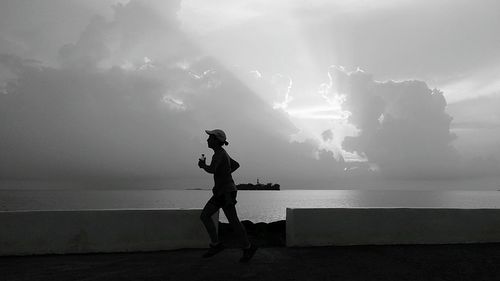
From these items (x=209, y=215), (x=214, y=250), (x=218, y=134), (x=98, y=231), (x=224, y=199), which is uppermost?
(x=218, y=134)

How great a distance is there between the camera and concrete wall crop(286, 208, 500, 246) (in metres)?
6.81

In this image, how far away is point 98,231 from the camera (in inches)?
255

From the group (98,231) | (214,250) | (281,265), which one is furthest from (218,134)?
(98,231)

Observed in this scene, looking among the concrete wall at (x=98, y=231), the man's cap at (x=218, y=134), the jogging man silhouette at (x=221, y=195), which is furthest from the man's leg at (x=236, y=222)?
the concrete wall at (x=98, y=231)

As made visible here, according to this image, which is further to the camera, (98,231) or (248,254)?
(98,231)

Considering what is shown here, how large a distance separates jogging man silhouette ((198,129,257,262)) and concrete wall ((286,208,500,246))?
1.27m

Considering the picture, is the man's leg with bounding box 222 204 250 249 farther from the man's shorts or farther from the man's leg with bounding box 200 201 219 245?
the man's leg with bounding box 200 201 219 245

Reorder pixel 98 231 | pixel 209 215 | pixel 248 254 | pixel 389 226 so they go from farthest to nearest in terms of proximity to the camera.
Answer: pixel 389 226, pixel 98 231, pixel 209 215, pixel 248 254

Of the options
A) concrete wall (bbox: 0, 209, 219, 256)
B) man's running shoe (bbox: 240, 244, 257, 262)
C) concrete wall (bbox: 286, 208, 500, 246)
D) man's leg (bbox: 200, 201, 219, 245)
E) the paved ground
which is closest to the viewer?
the paved ground

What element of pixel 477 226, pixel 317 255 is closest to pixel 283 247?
pixel 317 255

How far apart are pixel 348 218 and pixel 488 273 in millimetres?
2223

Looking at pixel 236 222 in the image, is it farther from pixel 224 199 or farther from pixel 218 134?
pixel 218 134

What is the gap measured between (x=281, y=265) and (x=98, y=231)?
116 inches

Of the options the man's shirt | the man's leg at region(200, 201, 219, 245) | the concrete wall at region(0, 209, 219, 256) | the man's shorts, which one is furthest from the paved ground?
the man's shirt
